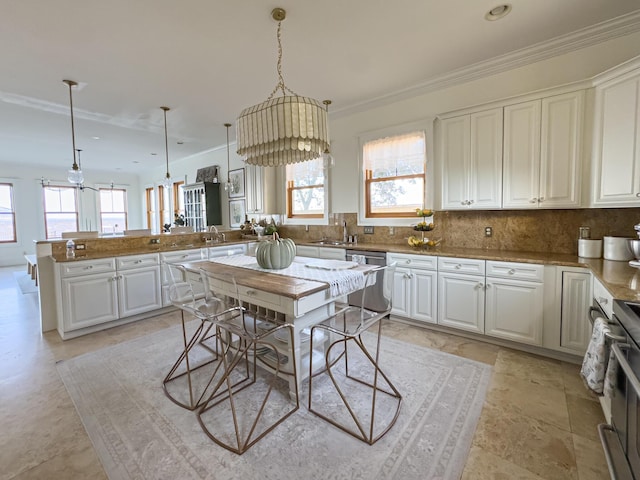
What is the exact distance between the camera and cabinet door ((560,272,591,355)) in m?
2.40

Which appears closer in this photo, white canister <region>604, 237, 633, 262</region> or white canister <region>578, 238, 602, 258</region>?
white canister <region>604, 237, 633, 262</region>

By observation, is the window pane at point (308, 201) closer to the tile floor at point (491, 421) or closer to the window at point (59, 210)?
the tile floor at point (491, 421)

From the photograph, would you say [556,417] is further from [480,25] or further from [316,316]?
[480,25]

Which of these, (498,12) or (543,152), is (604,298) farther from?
(498,12)

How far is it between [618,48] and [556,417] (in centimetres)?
308

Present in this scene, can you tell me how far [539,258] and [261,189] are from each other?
4293 mm

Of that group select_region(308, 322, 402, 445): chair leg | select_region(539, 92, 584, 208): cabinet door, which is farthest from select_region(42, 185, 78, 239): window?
select_region(539, 92, 584, 208): cabinet door

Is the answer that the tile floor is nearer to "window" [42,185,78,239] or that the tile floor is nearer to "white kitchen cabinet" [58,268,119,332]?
"white kitchen cabinet" [58,268,119,332]

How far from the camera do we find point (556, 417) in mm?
1912

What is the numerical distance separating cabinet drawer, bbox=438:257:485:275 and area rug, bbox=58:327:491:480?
2.86 feet

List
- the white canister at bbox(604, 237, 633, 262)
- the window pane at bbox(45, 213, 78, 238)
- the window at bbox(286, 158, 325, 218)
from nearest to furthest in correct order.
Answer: the white canister at bbox(604, 237, 633, 262)
the window at bbox(286, 158, 325, 218)
the window pane at bbox(45, 213, 78, 238)

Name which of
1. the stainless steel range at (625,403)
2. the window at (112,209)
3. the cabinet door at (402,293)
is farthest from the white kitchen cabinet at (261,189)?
the window at (112,209)

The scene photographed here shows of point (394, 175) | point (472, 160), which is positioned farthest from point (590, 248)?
point (394, 175)

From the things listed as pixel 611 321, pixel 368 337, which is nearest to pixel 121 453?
pixel 368 337
